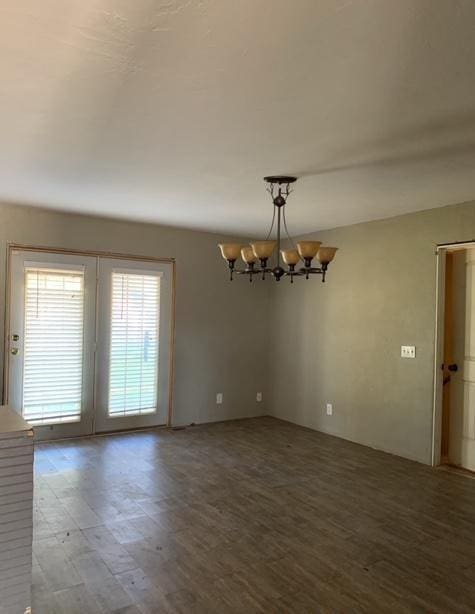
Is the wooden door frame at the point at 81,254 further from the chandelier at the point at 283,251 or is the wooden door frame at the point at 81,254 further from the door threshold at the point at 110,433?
the chandelier at the point at 283,251

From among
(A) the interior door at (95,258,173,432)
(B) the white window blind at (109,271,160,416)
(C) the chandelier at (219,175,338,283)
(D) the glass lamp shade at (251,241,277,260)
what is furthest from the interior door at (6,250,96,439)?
(D) the glass lamp shade at (251,241,277,260)

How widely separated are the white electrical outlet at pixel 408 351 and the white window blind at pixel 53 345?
3.40m

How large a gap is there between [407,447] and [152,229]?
370cm

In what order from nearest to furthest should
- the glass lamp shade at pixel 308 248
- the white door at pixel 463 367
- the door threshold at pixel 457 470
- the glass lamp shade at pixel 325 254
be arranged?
the glass lamp shade at pixel 308 248
the glass lamp shade at pixel 325 254
the door threshold at pixel 457 470
the white door at pixel 463 367

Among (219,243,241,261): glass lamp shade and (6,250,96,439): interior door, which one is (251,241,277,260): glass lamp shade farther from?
(6,250,96,439): interior door

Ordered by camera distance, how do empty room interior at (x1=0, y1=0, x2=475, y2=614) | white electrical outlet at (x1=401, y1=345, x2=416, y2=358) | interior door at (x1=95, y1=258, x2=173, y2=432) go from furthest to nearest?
interior door at (x1=95, y1=258, x2=173, y2=432) < white electrical outlet at (x1=401, y1=345, x2=416, y2=358) < empty room interior at (x1=0, y1=0, x2=475, y2=614)

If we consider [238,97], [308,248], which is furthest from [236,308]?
[238,97]

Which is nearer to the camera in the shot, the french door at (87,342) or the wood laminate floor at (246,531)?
the wood laminate floor at (246,531)

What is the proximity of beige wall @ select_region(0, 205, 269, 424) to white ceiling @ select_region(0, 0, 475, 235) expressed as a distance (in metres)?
1.30

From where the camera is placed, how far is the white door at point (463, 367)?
4.39m

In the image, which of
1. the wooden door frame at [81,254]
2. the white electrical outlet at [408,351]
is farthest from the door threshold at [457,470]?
the wooden door frame at [81,254]

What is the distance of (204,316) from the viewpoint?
20.0ft

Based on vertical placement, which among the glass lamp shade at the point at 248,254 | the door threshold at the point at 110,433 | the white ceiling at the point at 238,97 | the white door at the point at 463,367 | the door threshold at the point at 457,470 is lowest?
the door threshold at the point at 457,470

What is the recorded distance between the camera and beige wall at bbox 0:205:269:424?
5.41 metres
